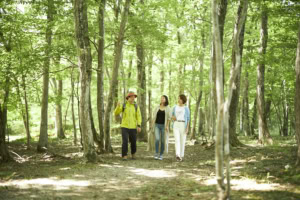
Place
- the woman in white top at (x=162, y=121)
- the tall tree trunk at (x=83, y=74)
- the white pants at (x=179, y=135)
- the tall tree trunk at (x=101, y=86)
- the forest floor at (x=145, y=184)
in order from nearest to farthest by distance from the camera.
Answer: the forest floor at (x=145, y=184) → the tall tree trunk at (x=83, y=74) → the white pants at (x=179, y=135) → the woman in white top at (x=162, y=121) → the tall tree trunk at (x=101, y=86)

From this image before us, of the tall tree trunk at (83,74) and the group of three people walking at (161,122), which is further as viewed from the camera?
the group of three people walking at (161,122)

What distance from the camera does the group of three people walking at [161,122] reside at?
8.37 m

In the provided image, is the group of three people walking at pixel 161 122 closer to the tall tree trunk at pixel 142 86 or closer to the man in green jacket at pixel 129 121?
the man in green jacket at pixel 129 121

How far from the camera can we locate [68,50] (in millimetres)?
9133

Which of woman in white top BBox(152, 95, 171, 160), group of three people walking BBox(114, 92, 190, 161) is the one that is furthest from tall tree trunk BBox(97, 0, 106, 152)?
woman in white top BBox(152, 95, 171, 160)

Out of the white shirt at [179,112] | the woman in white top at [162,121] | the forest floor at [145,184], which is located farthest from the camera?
the woman in white top at [162,121]

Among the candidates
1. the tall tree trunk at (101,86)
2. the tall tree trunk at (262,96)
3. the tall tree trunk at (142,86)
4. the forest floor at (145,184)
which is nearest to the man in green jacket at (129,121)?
the forest floor at (145,184)

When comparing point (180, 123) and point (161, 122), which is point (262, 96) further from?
point (161, 122)


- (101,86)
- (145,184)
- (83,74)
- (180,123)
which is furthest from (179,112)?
(145,184)

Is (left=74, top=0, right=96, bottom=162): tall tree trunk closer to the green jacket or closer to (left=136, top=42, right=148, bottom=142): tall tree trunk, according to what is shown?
the green jacket

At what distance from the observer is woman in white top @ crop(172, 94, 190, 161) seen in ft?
27.5

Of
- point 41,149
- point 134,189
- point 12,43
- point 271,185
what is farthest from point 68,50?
point 271,185

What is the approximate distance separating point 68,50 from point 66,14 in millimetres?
1239

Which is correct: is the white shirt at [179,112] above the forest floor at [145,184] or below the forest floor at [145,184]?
above
